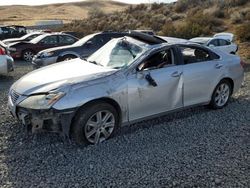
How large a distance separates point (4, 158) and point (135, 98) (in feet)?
6.78

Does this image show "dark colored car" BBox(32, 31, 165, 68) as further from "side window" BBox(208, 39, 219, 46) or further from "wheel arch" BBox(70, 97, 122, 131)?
"wheel arch" BBox(70, 97, 122, 131)

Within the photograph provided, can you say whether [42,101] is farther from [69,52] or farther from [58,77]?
[69,52]

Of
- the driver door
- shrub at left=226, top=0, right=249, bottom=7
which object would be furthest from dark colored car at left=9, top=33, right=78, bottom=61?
shrub at left=226, top=0, right=249, bottom=7

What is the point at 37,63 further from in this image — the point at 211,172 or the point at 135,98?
the point at 211,172

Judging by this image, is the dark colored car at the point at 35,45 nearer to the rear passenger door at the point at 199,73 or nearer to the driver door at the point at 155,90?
the rear passenger door at the point at 199,73

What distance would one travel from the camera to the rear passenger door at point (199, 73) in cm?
641

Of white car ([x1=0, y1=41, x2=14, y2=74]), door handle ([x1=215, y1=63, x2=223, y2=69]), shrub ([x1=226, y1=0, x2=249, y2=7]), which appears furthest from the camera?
shrub ([x1=226, y1=0, x2=249, y2=7])

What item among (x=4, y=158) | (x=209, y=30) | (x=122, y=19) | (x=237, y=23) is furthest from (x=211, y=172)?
(x=122, y=19)

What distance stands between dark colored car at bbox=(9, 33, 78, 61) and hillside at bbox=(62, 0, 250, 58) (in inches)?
354

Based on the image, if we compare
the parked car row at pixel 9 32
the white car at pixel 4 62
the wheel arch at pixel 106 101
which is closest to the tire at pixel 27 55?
Result: the white car at pixel 4 62

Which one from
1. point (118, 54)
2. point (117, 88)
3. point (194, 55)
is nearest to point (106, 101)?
point (117, 88)

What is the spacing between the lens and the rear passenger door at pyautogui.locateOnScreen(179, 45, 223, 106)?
21.0 ft

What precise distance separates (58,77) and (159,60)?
67.6 inches

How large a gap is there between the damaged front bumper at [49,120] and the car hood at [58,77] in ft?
1.09
